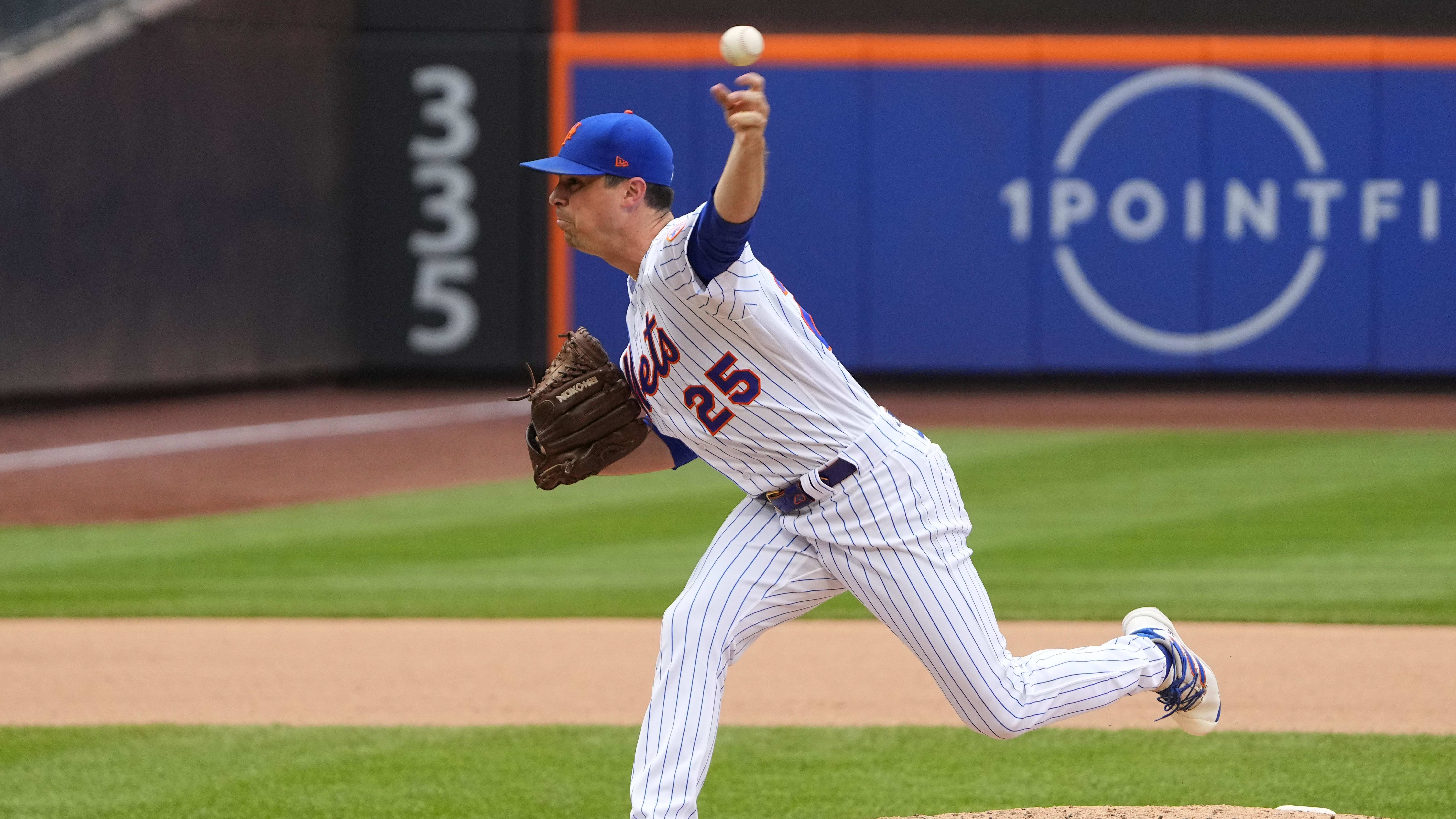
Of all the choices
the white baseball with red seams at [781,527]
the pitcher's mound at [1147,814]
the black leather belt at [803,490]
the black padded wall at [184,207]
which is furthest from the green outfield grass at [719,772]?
the black padded wall at [184,207]

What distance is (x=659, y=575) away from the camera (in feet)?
26.6

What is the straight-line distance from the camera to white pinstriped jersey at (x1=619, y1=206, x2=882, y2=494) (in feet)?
11.0

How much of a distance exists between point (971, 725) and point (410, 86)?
45.9 feet

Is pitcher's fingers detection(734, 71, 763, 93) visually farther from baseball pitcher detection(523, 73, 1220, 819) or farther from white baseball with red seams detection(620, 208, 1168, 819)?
white baseball with red seams detection(620, 208, 1168, 819)

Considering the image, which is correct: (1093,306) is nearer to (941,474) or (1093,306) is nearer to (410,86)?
(410,86)

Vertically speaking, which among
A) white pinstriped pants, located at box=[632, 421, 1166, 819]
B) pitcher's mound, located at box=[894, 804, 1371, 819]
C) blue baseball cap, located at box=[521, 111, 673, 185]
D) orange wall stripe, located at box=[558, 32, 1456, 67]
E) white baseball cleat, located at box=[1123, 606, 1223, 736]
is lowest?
pitcher's mound, located at box=[894, 804, 1371, 819]

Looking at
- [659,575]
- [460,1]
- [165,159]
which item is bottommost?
[659,575]

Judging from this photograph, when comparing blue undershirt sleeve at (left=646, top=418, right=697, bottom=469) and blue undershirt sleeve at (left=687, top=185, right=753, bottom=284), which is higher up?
blue undershirt sleeve at (left=687, top=185, right=753, bottom=284)

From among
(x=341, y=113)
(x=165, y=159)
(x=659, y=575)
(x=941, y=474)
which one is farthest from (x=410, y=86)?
(x=941, y=474)

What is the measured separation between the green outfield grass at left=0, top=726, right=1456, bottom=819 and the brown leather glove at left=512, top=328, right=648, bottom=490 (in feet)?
3.41

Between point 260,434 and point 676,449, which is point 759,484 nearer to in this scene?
point 676,449

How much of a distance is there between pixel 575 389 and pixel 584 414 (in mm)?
59

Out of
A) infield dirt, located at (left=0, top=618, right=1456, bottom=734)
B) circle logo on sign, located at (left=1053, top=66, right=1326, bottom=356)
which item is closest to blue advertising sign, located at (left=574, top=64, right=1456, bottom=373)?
circle logo on sign, located at (left=1053, top=66, right=1326, bottom=356)

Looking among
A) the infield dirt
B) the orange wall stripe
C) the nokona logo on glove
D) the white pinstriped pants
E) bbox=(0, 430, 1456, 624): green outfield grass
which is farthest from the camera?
the orange wall stripe
